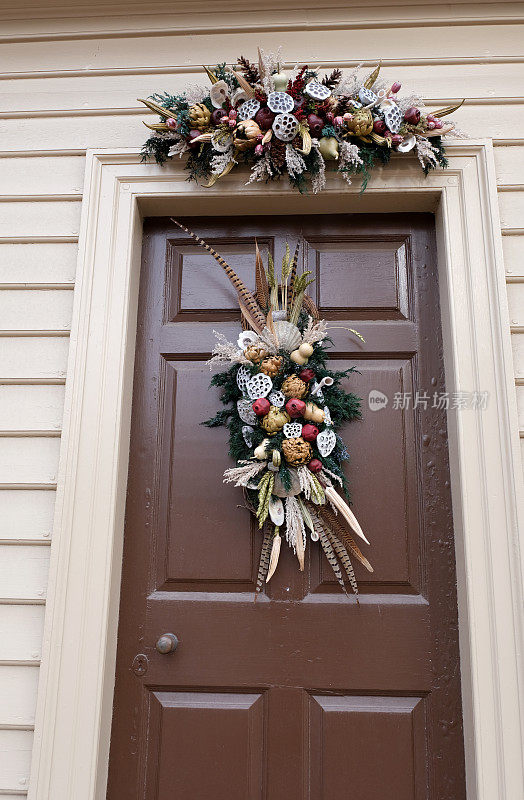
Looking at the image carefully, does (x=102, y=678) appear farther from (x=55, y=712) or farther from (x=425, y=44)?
(x=425, y=44)

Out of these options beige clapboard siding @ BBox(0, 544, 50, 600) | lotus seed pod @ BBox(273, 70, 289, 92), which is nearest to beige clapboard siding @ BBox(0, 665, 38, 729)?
beige clapboard siding @ BBox(0, 544, 50, 600)

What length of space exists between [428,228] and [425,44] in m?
0.59

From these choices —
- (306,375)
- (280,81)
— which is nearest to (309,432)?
(306,375)

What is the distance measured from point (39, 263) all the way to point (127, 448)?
0.64m

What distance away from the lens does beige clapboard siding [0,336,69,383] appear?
1.76m

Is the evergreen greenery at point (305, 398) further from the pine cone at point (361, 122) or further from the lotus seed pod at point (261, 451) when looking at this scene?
the pine cone at point (361, 122)

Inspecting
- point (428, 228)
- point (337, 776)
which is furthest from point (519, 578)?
point (428, 228)

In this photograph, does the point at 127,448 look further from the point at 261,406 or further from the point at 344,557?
the point at 344,557

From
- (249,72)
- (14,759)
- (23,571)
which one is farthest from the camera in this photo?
(249,72)

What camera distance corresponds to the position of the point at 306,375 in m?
1.68

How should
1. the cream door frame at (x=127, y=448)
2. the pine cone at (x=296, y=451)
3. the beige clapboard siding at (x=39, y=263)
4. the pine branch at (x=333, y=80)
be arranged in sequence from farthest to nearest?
the beige clapboard siding at (x=39, y=263) < the pine branch at (x=333, y=80) < the pine cone at (x=296, y=451) < the cream door frame at (x=127, y=448)

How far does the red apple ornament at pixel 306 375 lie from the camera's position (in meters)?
1.69

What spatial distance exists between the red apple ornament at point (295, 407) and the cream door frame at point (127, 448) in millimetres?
441

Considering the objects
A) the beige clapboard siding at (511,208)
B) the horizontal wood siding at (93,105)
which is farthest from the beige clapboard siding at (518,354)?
the beige clapboard siding at (511,208)
